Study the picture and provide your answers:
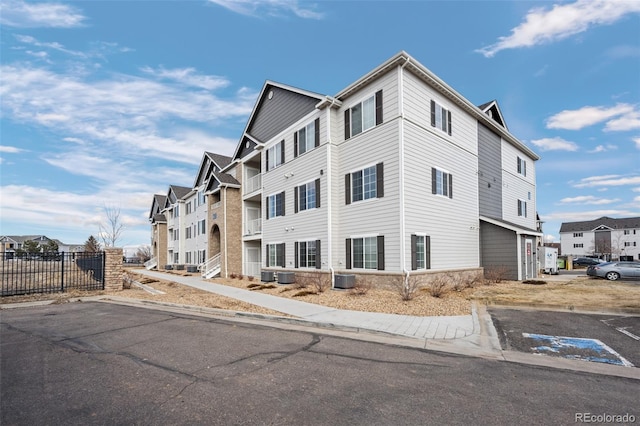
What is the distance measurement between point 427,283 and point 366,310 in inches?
238

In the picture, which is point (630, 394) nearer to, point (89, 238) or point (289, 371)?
point (289, 371)

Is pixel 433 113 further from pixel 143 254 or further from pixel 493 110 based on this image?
pixel 143 254

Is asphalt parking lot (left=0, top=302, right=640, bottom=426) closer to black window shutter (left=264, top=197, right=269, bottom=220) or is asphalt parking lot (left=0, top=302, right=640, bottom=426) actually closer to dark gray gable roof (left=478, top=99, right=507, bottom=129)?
black window shutter (left=264, top=197, right=269, bottom=220)

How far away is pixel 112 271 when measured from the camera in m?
17.1

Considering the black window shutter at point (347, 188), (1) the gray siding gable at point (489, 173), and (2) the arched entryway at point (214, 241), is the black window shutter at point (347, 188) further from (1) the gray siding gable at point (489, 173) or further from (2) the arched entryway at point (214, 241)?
(2) the arched entryway at point (214, 241)

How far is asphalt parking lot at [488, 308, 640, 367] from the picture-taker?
6797 millimetres

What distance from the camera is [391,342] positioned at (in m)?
7.60

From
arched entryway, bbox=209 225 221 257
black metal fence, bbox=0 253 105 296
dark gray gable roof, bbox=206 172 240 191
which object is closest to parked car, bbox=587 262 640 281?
dark gray gable roof, bbox=206 172 240 191

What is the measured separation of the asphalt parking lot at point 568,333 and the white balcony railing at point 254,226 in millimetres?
18377

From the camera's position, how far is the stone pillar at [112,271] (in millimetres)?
16953

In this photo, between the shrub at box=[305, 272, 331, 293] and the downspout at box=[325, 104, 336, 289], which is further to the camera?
the downspout at box=[325, 104, 336, 289]

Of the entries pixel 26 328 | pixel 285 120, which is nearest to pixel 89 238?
pixel 285 120

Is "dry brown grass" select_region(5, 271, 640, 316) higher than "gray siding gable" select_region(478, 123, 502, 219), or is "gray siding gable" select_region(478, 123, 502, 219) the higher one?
"gray siding gable" select_region(478, 123, 502, 219)

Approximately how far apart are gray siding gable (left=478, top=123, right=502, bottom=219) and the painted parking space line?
49.1ft
